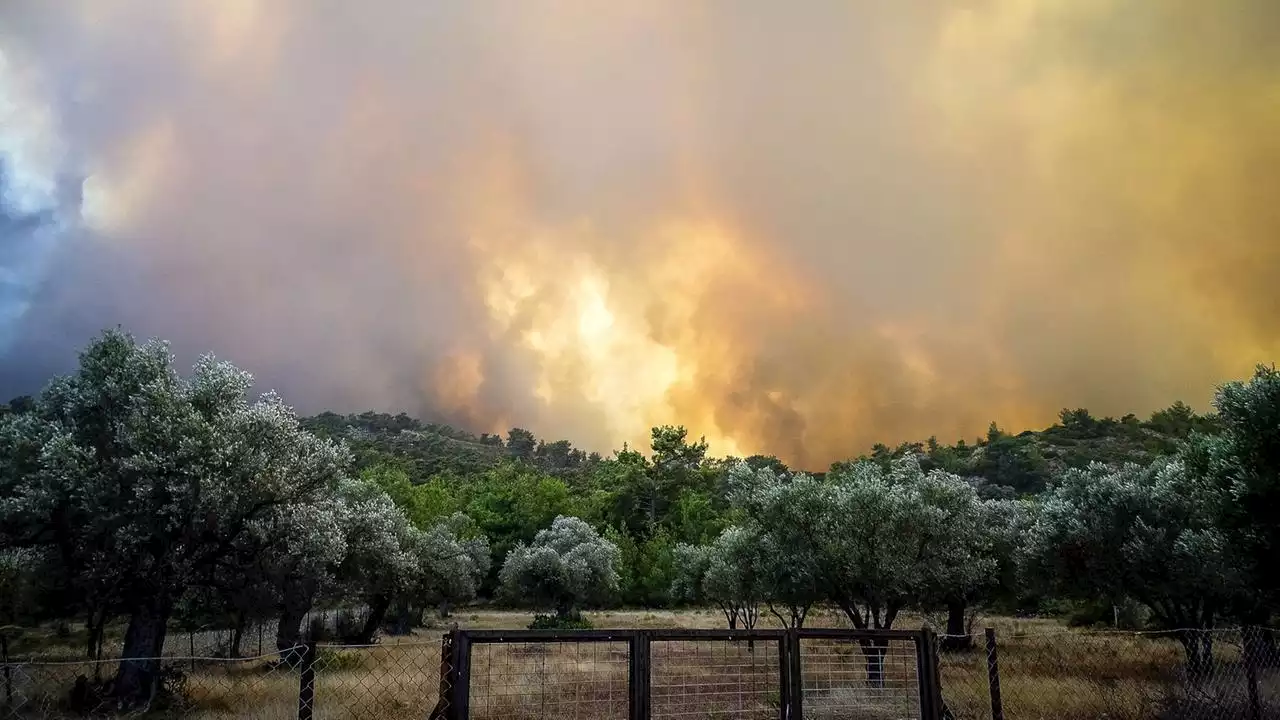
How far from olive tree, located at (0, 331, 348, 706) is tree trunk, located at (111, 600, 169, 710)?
3 centimetres

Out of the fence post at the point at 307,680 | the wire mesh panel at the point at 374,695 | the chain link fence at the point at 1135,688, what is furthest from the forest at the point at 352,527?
the fence post at the point at 307,680

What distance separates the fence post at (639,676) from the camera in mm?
7195

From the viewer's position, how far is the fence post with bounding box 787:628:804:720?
7.79 metres

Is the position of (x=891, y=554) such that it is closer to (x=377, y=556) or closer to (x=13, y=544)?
(x=377, y=556)

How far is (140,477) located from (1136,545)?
2971cm

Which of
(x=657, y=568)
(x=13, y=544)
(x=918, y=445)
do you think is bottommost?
(x=657, y=568)

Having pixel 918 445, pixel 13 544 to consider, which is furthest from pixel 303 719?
pixel 918 445

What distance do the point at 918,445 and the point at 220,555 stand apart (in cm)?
13346

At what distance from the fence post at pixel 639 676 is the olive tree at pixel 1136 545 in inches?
759

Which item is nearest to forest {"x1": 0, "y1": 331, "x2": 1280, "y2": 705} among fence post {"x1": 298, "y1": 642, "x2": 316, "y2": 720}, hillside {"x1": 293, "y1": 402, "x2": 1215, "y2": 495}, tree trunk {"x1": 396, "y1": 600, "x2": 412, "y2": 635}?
fence post {"x1": 298, "y1": 642, "x2": 316, "y2": 720}

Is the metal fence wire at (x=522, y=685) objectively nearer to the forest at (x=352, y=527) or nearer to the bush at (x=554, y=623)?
the forest at (x=352, y=527)

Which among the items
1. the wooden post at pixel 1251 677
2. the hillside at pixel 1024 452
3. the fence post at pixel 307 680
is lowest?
the wooden post at pixel 1251 677

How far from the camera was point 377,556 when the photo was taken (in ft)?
103

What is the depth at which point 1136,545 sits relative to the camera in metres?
22.2
